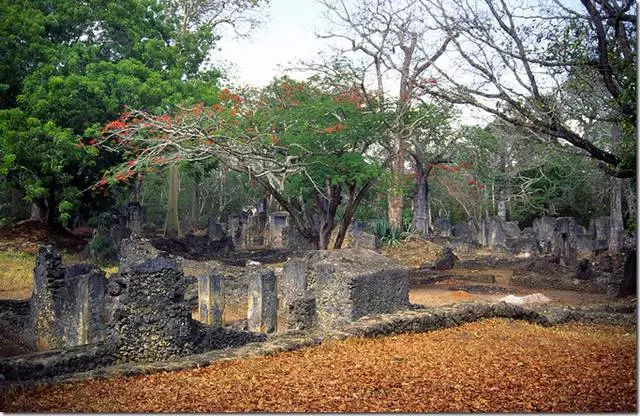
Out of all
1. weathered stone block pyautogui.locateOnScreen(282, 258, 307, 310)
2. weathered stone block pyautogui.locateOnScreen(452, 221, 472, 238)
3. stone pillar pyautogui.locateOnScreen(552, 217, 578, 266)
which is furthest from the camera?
weathered stone block pyautogui.locateOnScreen(452, 221, 472, 238)

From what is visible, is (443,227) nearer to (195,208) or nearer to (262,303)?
(195,208)

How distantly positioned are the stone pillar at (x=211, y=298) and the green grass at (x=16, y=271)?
7.79 ft

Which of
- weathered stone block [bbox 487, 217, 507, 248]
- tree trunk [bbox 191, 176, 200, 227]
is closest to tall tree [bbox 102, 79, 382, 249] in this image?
weathered stone block [bbox 487, 217, 507, 248]

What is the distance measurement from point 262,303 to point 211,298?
0.91 m

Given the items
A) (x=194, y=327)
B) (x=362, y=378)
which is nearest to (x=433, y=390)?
(x=362, y=378)

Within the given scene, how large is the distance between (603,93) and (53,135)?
704 centimetres

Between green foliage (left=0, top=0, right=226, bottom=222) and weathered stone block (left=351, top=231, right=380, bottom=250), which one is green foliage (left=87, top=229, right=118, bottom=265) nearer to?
green foliage (left=0, top=0, right=226, bottom=222)

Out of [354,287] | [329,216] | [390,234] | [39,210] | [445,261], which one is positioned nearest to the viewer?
[354,287]

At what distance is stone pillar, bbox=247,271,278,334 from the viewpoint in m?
9.93

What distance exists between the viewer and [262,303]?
9.95 metres

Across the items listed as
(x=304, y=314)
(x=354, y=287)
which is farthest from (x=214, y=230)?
(x=354, y=287)

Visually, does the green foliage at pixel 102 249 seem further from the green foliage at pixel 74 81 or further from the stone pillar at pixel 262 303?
the stone pillar at pixel 262 303

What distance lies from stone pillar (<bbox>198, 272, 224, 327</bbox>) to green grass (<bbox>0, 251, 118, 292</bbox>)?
2373 mm

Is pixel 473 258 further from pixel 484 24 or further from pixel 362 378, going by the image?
pixel 362 378
